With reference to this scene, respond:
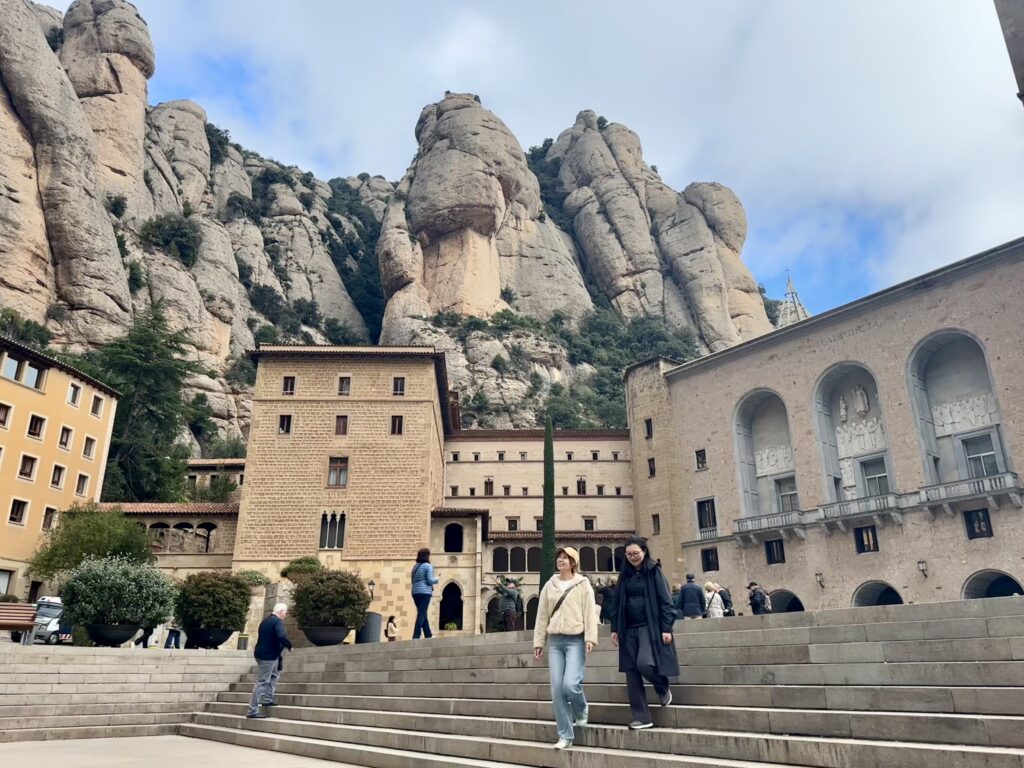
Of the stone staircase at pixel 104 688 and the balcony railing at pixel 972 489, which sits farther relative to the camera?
the balcony railing at pixel 972 489

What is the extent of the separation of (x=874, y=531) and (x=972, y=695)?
28939 millimetres

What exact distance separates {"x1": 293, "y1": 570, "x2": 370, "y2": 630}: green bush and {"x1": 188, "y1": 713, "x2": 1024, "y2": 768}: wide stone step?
310 inches

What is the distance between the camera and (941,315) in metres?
31.6

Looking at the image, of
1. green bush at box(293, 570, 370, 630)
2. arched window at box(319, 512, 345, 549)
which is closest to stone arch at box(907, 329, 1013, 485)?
green bush at box(293, 570, 370, 630)

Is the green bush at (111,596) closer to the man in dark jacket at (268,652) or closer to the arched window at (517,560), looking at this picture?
the man in dark jacket at (268,652)

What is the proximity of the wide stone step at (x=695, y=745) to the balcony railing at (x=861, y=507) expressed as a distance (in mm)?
28016

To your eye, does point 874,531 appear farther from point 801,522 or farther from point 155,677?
point 155,677

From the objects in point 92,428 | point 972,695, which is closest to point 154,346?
point 92,428

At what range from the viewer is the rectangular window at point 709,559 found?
3759 cm

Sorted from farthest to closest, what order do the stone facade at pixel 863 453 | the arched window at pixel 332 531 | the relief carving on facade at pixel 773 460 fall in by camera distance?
the relief carving on facade at pixel 773 460
the arched window at pixel 332 531
the stone facade at pixel 863 453

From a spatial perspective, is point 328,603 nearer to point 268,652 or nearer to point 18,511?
point 268,652

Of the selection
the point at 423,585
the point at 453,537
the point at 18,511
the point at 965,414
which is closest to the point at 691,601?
the point at 423,585

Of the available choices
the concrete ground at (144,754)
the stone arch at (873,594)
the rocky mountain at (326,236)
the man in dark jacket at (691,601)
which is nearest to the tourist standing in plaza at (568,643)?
the concrete ground at (144,754)

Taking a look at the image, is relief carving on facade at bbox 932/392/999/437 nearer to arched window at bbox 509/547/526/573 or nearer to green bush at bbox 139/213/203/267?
arched window at bbox 509/547/526/573
